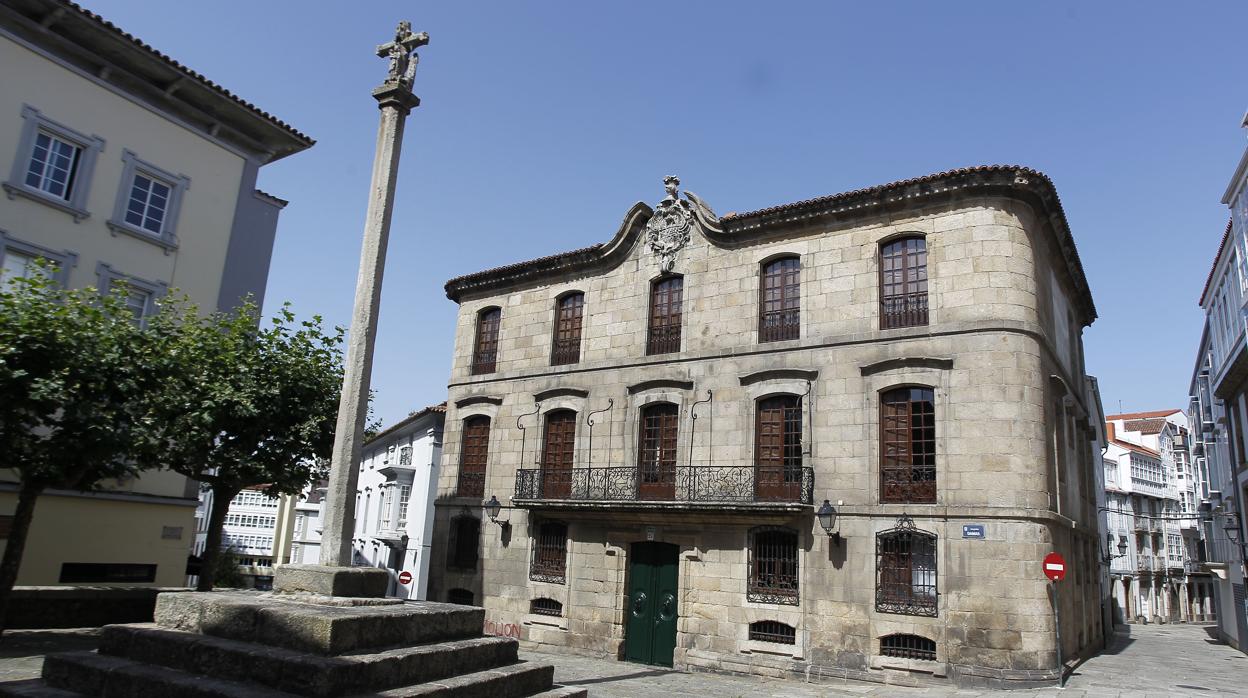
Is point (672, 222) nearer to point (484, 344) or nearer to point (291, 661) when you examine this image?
point (484, 344)

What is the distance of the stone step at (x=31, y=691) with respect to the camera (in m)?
7.62

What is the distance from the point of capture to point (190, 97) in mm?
20344

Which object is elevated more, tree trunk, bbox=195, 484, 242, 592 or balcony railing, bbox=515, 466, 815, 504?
balcony railing, bbox=515, 466, 815, 504

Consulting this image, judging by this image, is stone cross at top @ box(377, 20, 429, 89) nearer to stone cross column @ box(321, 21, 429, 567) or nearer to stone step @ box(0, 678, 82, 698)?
stone cross column @ box(321, 21, 429, 567)

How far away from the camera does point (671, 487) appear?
18.3 m

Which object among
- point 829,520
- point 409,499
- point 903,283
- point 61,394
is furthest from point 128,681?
point 409,499

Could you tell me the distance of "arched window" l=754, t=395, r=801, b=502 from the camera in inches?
663

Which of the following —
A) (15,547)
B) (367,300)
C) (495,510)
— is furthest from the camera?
(495,510)

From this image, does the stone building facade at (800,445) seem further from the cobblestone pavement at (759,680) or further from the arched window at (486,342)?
the arched window at (486,342)

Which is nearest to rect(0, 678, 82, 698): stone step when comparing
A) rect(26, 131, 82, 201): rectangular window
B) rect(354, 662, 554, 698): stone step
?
rect(354, 662, 554, 698): stone step

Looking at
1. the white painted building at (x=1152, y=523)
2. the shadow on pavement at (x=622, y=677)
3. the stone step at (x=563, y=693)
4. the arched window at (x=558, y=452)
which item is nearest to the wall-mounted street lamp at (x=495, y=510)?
the arched window at (x=558, y=452)

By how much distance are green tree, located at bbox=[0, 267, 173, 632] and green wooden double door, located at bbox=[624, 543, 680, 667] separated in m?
10.4

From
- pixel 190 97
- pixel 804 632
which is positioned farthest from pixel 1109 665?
pixel 190 97

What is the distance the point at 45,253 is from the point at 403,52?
38.7 feet
